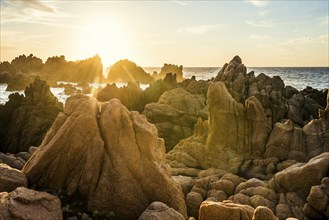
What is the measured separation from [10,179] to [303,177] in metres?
22.8

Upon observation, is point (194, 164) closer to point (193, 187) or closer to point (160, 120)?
point (193, 187)

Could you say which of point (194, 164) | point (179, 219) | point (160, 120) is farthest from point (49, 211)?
point (160, 120)

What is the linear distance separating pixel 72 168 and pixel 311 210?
17729 mm

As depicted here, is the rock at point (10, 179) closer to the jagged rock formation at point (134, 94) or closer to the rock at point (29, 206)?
the rock at point (29, 206)

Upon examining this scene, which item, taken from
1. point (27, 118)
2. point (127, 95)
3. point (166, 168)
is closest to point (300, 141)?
point (166, 168)

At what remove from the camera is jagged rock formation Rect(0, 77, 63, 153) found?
6072 centimetres

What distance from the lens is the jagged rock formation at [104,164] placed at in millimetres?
19922

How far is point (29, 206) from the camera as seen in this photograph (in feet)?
52.0

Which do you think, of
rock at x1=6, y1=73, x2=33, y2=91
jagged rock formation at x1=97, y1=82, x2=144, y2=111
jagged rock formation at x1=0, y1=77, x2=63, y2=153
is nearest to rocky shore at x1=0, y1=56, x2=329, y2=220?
jagged rock formation at x1=0, y1=77, x2=63, y2=153

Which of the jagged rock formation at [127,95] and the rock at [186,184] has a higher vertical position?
the jagged rock formation at [127,95]

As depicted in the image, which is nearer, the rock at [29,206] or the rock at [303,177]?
the rock at [29,206]

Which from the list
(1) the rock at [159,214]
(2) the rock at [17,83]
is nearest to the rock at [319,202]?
(1) the rock at [159,214]

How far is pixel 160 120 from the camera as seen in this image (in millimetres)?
65938

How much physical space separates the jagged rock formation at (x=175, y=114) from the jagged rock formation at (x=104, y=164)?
3618 centimetres
